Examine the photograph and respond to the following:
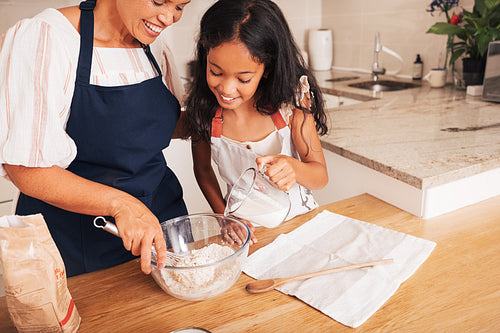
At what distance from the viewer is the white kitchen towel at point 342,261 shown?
Answer: 721 millimetres

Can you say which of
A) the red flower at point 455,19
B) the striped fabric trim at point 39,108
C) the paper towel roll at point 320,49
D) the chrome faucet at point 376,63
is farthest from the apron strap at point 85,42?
the paper towel roll at point 320,49

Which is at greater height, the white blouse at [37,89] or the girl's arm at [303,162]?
the white blouse at [37,89]

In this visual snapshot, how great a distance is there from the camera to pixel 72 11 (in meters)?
0.89

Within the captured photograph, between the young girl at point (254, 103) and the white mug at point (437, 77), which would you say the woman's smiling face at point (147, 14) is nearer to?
the young girl at point (254, 103)

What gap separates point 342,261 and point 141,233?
420 millimetres

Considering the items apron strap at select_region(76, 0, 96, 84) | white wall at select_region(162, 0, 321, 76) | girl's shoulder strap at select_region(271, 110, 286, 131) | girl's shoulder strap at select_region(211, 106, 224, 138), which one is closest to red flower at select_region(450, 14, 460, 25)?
white wall at select_region(162, 0, 321, 76)

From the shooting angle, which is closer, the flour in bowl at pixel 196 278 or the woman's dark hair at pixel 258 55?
the flour in bowl at pixel 196 278

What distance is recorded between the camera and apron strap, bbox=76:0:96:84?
0.86 meters

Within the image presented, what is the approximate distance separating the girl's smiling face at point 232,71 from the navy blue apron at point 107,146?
16 cm

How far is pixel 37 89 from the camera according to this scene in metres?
0.74

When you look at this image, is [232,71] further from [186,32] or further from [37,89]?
[186,32]

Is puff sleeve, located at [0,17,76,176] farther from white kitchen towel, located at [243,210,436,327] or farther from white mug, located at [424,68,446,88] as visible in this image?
white mug, located at [424,68,446,88]

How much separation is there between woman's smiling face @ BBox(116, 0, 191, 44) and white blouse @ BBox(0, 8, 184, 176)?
128 mm

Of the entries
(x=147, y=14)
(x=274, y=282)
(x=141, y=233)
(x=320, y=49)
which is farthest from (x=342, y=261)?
(x=320, y=49)
